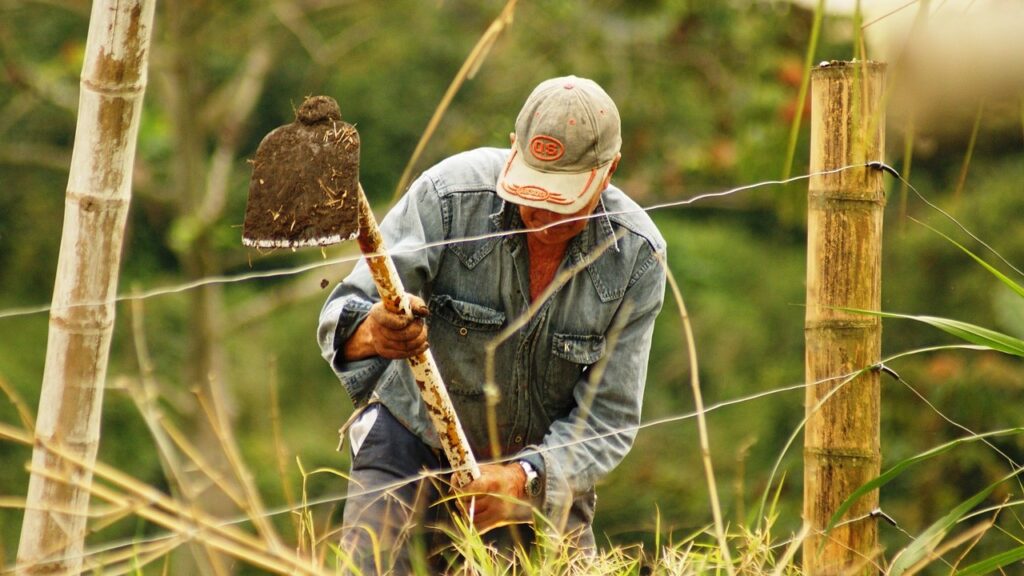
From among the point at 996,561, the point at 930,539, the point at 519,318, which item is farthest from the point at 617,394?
the point at 996,561

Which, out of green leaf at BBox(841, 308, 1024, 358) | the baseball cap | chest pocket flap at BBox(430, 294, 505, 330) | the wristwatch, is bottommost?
the wristwatch

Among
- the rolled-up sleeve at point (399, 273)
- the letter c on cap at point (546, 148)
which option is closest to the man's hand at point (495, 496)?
the rolled-up sleeve at point (399, 273)

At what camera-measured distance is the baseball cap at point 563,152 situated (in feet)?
9.83

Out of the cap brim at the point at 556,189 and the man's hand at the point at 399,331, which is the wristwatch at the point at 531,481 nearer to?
the man's hand at the point at 399,331

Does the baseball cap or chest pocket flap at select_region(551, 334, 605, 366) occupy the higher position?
the baseball cap

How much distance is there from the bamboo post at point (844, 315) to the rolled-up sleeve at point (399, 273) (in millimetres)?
883

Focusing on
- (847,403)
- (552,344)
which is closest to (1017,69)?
(847,403)

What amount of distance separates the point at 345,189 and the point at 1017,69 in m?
1.13

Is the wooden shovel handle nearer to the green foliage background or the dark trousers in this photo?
the dark trousers

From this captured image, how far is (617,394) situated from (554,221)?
47 cm

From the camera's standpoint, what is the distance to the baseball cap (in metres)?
3.00

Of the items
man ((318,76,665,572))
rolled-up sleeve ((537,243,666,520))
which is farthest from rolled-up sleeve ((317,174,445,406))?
rolled-up sleeve ((537,243,666,520))

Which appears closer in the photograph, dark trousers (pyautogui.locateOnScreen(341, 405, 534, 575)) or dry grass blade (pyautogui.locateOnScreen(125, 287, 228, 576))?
dry grass blade (pyautogui.locateOnScreen(125, 287, 228, 576))

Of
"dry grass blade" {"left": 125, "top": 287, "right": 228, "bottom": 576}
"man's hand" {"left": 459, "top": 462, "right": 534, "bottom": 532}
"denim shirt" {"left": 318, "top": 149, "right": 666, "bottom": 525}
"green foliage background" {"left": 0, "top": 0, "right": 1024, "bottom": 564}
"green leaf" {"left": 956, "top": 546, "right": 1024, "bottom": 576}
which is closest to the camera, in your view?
"dry grass blade" {"left": 125, "top": 287, "right": 228, "bottom": 576}
